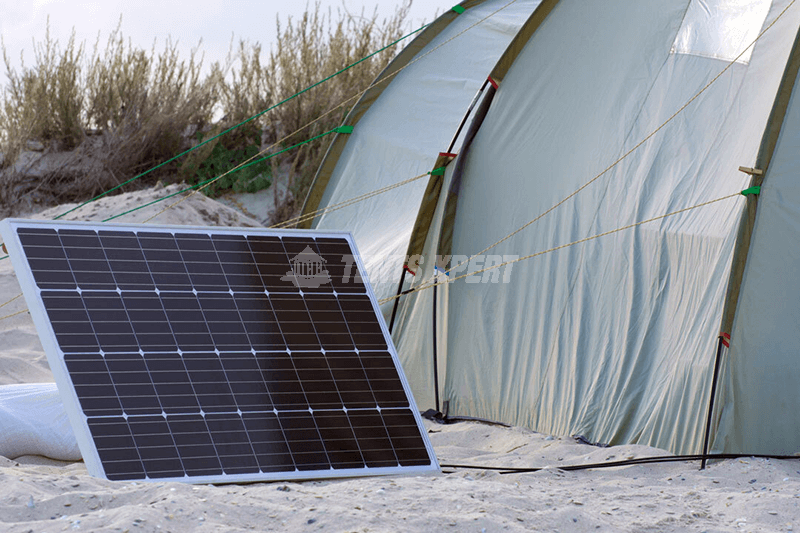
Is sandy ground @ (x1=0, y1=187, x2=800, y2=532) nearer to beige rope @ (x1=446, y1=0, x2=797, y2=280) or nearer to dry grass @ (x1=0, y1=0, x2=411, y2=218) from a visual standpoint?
beige rope @ (x1=446, y1=0, x2=797, y2=280)

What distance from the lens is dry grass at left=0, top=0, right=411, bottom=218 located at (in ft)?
37.3

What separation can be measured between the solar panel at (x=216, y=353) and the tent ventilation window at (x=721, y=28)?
2366 millimetres

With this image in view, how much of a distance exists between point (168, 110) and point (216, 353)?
885 cm

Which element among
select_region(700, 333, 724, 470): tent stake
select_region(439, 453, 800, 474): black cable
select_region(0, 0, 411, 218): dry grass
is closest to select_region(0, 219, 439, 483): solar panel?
select_region(439, 453, 800, 474): black cable

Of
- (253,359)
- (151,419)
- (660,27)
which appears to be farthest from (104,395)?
(660,27)

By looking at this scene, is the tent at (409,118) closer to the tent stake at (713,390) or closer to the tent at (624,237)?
the tent at (624,237)

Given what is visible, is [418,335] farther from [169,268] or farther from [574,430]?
[169,268]

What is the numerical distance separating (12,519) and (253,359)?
1.20 metres

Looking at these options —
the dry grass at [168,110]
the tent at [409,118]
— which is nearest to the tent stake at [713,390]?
the tent at [409,118]

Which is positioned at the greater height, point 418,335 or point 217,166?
point 217,166

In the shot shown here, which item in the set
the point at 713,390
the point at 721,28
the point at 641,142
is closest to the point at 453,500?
the point at 713,390

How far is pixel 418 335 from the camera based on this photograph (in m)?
5.87

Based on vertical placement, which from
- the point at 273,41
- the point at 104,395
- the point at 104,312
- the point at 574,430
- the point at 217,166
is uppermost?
the point at 273,41

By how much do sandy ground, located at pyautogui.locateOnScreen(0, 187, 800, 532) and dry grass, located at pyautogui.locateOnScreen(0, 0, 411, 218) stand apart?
738 cm
